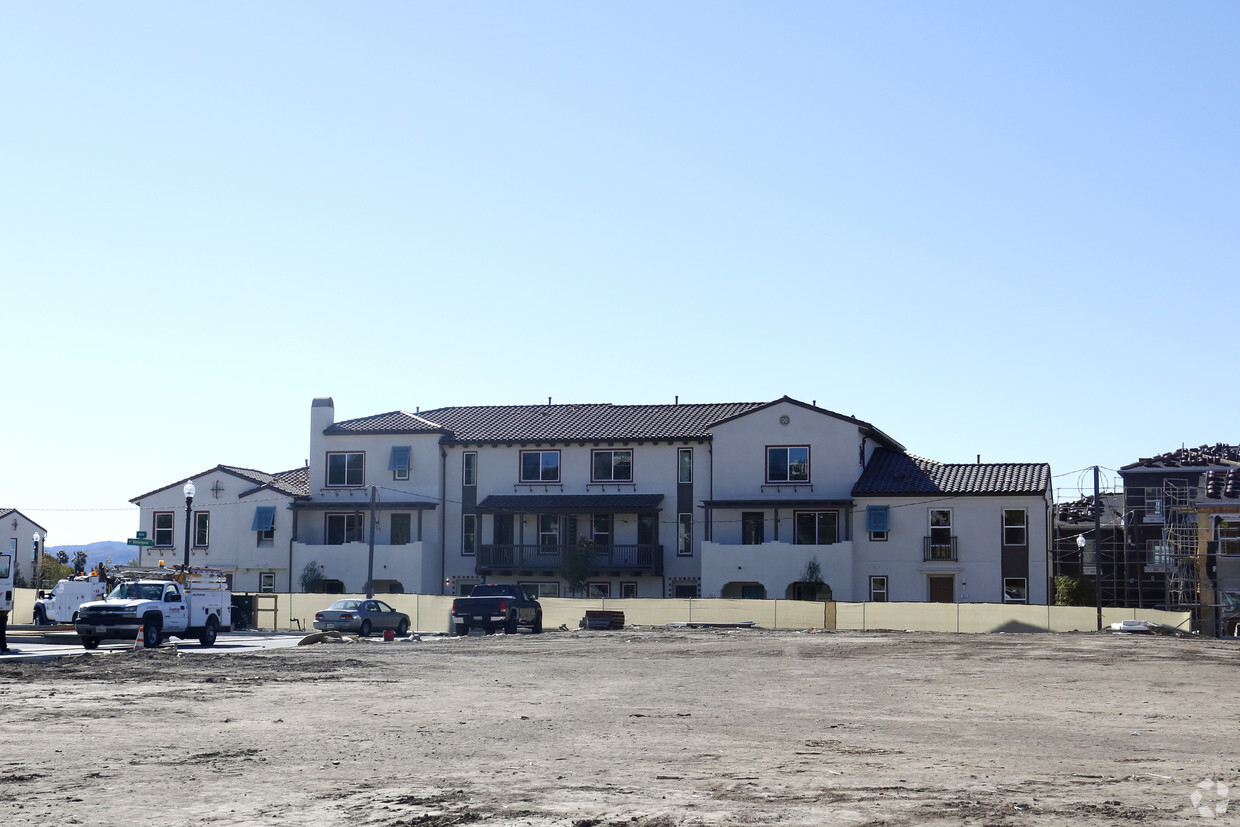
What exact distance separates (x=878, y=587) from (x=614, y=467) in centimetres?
1279

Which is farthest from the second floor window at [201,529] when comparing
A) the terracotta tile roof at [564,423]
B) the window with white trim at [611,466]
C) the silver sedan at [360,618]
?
the silver sedan at [360,618]

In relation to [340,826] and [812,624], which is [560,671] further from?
[812,624]

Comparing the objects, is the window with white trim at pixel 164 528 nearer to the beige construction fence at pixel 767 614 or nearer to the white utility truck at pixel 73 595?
the beige construction fence at pixel 767 614

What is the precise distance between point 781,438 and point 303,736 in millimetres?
45560

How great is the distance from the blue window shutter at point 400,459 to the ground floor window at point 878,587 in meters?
21.4

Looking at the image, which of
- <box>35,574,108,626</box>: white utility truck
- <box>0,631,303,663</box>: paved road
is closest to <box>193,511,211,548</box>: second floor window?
<box>35,574,108,626</box>: white utility truck

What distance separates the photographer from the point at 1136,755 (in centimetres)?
1370

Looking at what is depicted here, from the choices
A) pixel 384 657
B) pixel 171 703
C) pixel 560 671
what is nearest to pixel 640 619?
pixel 384 657

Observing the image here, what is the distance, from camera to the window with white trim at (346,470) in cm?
6412

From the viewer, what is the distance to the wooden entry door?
56.4 m

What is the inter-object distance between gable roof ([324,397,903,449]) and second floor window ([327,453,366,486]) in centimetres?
123

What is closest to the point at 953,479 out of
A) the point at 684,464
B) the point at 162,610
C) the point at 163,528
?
the point at 684,464

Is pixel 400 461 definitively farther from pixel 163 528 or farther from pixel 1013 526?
pixel 1013 526

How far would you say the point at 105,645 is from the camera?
122ft
